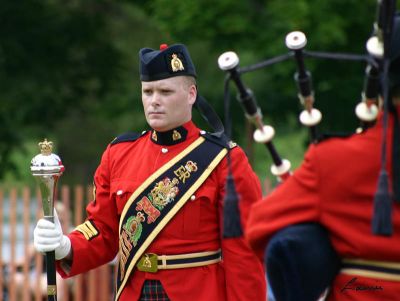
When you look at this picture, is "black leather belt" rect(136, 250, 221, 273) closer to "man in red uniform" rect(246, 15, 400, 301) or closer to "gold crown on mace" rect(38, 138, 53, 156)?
"gold crown on mace" rect(38, 138, 53, 156)

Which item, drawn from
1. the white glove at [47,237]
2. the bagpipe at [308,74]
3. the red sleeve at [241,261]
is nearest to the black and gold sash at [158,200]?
the red sleeve at [241,261]

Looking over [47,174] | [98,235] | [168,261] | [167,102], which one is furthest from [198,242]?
[47,174]

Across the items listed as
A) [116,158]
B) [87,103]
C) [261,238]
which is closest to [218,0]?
[87,103]

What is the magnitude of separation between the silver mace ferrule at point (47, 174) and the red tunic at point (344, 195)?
1759 millimetres

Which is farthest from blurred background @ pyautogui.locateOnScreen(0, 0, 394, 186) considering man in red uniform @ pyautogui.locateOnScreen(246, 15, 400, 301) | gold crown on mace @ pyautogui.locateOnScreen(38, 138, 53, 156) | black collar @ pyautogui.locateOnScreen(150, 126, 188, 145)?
man in red uniform @ pyautogui.locateOnScreen(246, 15, 400, 301)

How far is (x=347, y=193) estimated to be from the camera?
155 inches

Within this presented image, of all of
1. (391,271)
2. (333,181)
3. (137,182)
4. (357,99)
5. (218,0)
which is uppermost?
(218,0)

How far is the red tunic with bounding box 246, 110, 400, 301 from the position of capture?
3.95 metres

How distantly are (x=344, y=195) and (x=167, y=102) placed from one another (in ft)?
5.74

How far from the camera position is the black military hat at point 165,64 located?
5.60 meters

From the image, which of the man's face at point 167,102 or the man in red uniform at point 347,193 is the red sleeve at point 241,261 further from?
the man in red uniform at point 347,193

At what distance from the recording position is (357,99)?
40.8ft

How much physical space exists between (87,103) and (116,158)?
8.30m

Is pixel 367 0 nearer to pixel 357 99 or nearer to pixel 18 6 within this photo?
pixel 357 99
